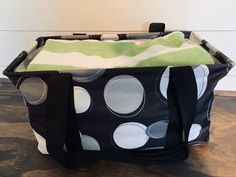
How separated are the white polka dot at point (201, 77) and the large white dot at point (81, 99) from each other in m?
0.17

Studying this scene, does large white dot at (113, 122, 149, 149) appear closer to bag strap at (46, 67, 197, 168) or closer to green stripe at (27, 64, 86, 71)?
bag strap at (46, 67, 197, 168)

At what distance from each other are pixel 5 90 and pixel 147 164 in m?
0.48

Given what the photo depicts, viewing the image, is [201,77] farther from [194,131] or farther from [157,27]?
[157,27]

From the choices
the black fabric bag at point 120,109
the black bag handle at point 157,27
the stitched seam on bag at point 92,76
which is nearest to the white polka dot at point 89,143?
the black fabric bag at point 120,109

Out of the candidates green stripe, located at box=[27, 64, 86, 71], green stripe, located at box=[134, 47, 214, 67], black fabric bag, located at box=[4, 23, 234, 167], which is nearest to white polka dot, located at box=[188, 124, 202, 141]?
black fabric bag, located at box=[4, 23, 234, 167]

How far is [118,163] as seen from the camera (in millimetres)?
477

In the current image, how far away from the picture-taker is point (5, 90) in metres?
0.74

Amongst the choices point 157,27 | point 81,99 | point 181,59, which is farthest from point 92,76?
point 157,27

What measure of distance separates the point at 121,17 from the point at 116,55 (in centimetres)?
21

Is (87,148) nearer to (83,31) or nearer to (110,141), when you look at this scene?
(110,141)

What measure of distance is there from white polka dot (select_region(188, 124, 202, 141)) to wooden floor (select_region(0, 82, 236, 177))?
0.12 feet

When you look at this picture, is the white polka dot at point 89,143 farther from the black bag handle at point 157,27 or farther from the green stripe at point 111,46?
the black bag handle at point 157,27

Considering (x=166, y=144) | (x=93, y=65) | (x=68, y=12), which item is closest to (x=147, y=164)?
(x=166, y=144)

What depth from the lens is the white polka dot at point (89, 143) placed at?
0.46 meters
